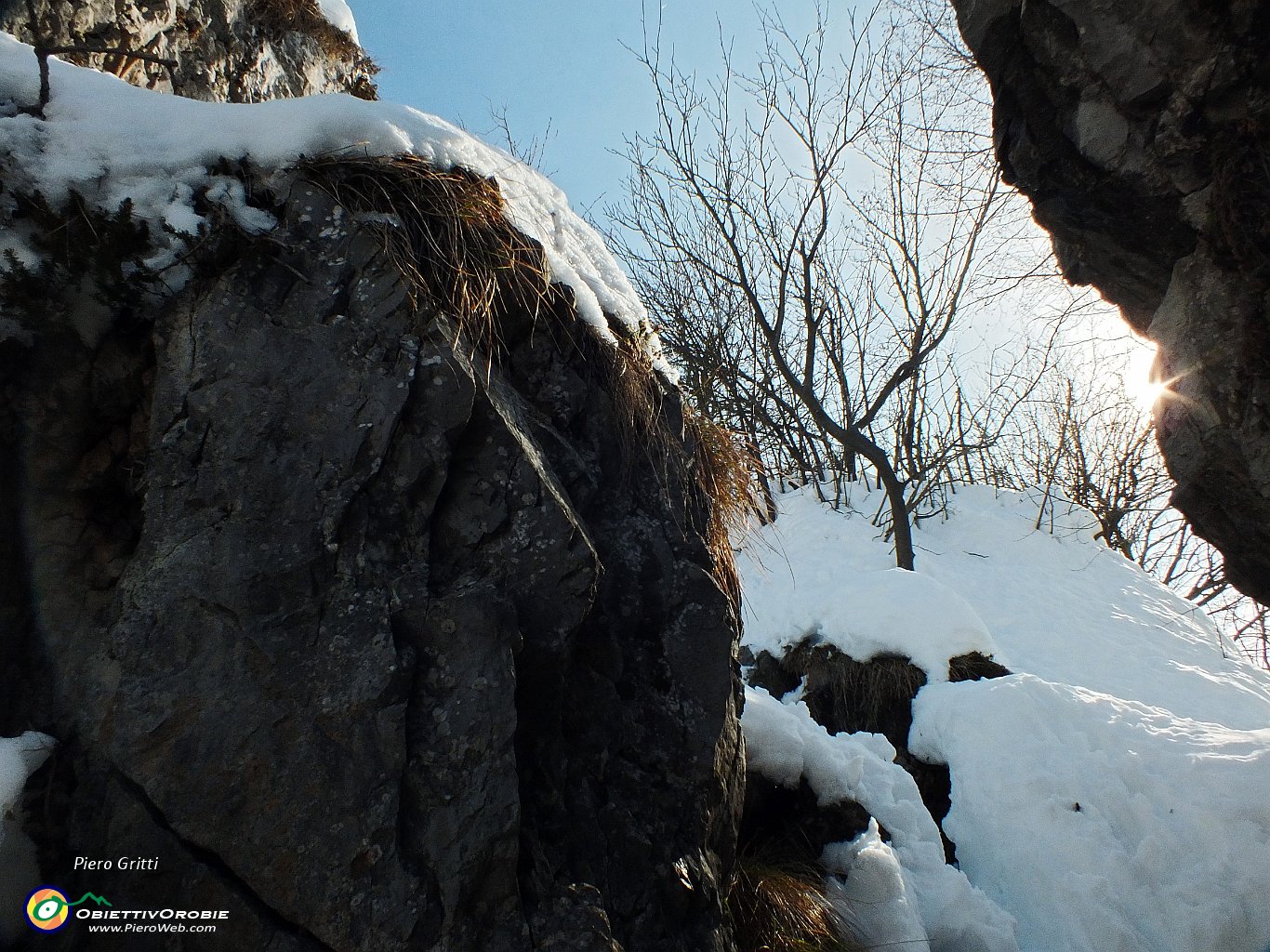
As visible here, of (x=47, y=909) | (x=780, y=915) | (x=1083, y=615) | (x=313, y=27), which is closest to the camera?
(x=47, y=909)

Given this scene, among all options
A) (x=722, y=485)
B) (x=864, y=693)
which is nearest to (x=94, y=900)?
(x=722, y=485)

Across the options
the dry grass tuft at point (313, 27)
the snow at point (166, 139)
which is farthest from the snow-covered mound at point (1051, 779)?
the dry grass tuft at point (313, 27)

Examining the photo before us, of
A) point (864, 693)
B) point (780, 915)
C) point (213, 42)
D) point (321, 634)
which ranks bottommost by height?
point (780, 915)

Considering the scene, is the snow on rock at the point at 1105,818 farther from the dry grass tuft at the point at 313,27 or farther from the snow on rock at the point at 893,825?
the dry grass tuft at the point at 313,27

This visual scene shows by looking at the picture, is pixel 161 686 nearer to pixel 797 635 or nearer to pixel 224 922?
pixel 224 922

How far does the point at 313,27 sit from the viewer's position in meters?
4.64

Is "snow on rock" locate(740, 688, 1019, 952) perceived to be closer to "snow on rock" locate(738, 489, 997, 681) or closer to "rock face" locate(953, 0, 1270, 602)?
"snow on rock" locate(738, 489, 997, 681)

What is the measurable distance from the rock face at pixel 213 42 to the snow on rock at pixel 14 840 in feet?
6.69

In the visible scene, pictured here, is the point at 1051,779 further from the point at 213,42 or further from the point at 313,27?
the point at 313,27

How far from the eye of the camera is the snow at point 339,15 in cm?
483

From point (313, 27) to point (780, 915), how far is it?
5.58 meters

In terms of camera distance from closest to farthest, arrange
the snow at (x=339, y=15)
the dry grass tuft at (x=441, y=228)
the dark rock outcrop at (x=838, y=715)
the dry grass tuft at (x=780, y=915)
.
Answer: the dry grass tuft at (x=441, y=228) → the dry grass tuft at (x=780, y=915) → the dark rock outcrop at (x=838, y=715) → the snow at (x=339, y=15)

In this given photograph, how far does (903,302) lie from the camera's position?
36.1 feet

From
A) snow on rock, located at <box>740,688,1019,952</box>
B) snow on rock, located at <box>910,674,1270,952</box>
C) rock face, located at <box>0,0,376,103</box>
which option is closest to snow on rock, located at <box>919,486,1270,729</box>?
snow on rock, located at <box>910,674,1270,952</box>
